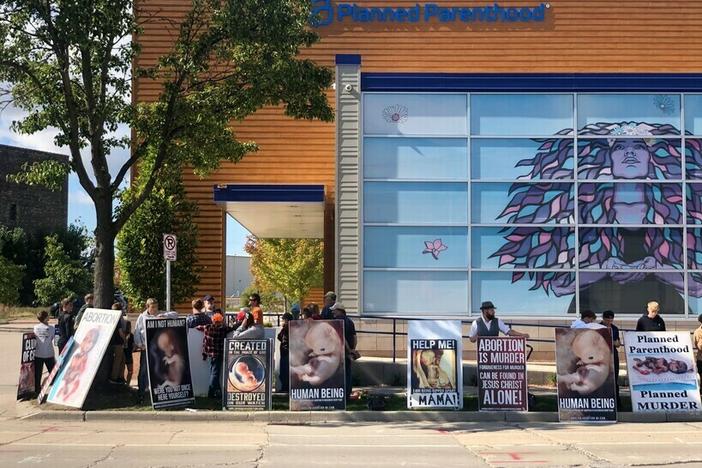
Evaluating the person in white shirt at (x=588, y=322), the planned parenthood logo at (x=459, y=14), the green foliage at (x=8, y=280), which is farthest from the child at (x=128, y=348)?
the green foliage at (x=8, y=280)

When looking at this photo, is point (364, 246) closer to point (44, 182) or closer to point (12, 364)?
point (44, 182)

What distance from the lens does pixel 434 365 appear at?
13156mm

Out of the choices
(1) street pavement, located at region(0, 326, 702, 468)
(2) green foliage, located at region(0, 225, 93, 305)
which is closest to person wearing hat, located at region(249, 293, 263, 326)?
(1) street pavement, located at region(0, 326, 702, 468)

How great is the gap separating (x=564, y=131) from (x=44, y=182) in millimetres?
11265

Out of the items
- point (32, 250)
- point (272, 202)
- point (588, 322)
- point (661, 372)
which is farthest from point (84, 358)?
point (32, 250)

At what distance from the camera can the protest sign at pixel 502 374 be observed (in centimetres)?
1291

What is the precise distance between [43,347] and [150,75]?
5394 mm

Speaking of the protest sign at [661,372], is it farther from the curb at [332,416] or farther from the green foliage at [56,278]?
the green foliage at [56,278]

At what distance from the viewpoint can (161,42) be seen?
76.1 ft

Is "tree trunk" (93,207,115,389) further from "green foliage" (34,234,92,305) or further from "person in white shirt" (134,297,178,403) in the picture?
"green foliage" (34,234,92,305)

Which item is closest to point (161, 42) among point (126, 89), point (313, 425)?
point (126, 89)

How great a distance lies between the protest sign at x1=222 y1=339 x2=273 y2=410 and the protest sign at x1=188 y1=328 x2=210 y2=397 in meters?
1.20

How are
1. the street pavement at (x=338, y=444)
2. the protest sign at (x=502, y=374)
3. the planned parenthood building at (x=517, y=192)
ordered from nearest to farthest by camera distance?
the street pavement at (x=338, y=444) → the protest sign at (x=502, y=374) → the planned parenthood building at (x=517, y=192)

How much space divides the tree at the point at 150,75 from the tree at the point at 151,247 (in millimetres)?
6389
